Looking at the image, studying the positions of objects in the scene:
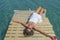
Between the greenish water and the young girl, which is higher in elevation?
the greenish water

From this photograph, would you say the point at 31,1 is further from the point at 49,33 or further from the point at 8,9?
the point at 49,33

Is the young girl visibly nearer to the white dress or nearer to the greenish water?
the white dress

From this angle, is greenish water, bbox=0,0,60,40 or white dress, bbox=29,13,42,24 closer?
white dress, bbox=29,13,42,24

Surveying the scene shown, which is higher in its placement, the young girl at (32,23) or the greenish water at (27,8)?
the greenish water at (27,8)

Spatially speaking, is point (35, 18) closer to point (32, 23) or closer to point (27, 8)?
point (32, 23)

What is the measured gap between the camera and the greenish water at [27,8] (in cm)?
966

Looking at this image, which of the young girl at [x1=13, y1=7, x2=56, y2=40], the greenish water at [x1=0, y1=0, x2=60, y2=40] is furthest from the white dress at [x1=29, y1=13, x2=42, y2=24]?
the greenish water at [x1=0, y1=0, x2=60, y2=40]

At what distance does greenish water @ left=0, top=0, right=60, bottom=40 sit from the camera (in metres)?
9.66

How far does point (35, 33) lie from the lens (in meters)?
7.46

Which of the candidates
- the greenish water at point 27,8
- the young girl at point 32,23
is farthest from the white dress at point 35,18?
the greenish water at point 27,8

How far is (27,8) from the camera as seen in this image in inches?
457

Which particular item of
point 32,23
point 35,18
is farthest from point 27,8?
point 32,23

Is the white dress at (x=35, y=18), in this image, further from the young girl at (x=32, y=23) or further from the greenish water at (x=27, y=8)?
the greenish water at (x=27, y=8)

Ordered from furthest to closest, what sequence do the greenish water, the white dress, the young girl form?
the greenish water < the white dress < the young girl
